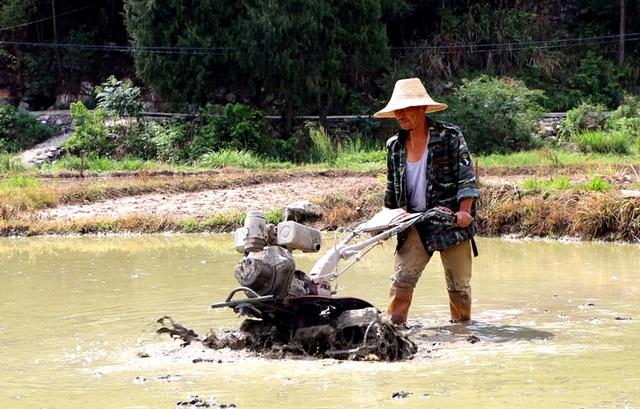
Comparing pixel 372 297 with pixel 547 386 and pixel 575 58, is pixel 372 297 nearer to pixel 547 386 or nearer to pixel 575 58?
pixel 547 386

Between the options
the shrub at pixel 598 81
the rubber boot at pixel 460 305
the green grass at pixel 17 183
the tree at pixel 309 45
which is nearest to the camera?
the rubber boot at pixel 460 305

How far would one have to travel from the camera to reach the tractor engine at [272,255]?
7.07m

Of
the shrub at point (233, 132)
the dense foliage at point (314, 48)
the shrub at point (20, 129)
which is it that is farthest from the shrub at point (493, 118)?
the shrub at point (20, 129)

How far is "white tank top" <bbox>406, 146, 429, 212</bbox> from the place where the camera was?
25.4 ft

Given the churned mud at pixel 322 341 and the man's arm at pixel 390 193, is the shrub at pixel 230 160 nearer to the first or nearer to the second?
the man's arm at pixel 390 193

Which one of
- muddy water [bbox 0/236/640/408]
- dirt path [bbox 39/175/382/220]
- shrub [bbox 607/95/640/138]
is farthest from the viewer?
shrub [bbox 607/95/640/138]

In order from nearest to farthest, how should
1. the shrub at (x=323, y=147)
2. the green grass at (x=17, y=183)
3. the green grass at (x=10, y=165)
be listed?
1. the green grass at (x=17, y=183)
2. the green grass at (x=10, y=165)
3. the shrub at (x=323, y=147)

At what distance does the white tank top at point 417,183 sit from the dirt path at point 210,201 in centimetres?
943

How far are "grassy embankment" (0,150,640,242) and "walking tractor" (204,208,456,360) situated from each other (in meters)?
7.19

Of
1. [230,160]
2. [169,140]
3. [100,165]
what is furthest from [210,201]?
[169,140]

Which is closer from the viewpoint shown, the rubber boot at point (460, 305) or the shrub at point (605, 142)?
the rubber boot at point (460, 305)

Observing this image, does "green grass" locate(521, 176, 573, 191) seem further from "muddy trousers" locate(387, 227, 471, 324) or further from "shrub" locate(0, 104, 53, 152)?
"shrub" locate(0, 104, 53, 152)

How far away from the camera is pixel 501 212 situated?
15.0 meters

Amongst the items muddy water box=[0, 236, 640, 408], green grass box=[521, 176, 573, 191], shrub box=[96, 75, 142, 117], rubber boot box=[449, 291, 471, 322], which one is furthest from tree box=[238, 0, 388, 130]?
rubber boot box=[449, 291, 471, 322]
